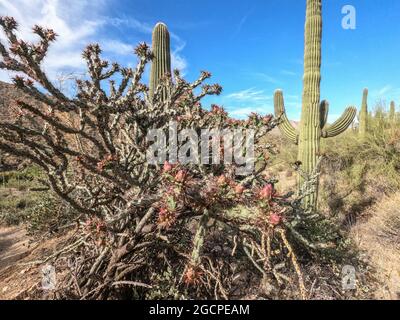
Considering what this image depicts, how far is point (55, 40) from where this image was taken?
6.51ft

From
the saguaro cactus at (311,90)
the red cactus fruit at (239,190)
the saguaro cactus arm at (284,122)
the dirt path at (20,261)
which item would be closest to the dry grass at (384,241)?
the saguaro cactus at (311,90)

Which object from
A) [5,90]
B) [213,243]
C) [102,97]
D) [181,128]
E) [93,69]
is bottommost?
[213,243]

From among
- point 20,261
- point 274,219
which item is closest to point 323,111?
point 274,219

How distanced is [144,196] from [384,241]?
13.0 ft

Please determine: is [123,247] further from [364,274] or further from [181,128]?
[364,274]

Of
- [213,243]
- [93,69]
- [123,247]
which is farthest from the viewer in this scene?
[213,243]

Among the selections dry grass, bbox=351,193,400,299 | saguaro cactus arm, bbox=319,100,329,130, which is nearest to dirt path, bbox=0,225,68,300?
dry grass, bbox=351,193,400,299

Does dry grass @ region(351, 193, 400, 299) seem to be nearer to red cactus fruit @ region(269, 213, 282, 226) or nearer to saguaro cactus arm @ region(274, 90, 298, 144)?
red cactus fruit @ region(269, 213, 282, 226)

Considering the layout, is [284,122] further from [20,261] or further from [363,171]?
[20,261]

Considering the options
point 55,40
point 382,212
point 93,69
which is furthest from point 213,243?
point 382,212

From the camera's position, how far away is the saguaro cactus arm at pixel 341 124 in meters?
7.32

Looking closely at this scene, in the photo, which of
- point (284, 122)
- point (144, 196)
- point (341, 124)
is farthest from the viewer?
point (284, 122)

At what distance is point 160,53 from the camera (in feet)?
20.7

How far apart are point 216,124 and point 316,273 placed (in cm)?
165
